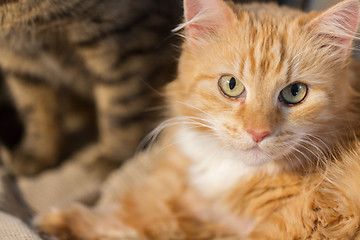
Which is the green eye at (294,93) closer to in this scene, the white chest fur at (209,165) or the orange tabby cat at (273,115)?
the orange tabby cat at (273,115)

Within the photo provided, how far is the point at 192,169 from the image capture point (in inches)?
55.3

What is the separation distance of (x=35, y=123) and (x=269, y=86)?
1258 millimetres

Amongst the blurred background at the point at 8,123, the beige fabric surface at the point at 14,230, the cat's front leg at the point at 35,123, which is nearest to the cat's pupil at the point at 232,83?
the beige fabric surface at the point at 14,230

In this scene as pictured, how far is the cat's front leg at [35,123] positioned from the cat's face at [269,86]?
996 mm

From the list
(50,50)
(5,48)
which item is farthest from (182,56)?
(5,48)

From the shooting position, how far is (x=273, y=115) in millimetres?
1016

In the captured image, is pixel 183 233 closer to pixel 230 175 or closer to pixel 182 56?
pixel 230 175

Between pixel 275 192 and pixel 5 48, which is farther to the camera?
Answer: pixel 5 48

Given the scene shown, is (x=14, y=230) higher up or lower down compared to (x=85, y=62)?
lower down

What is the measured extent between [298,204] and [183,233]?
0.45 m

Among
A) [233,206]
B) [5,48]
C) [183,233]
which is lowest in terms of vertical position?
[183,233]

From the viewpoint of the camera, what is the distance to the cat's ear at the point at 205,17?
42.8 inches

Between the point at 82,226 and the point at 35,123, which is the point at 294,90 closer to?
the point at 82,226

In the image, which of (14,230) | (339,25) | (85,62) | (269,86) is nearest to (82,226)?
(14,230)
